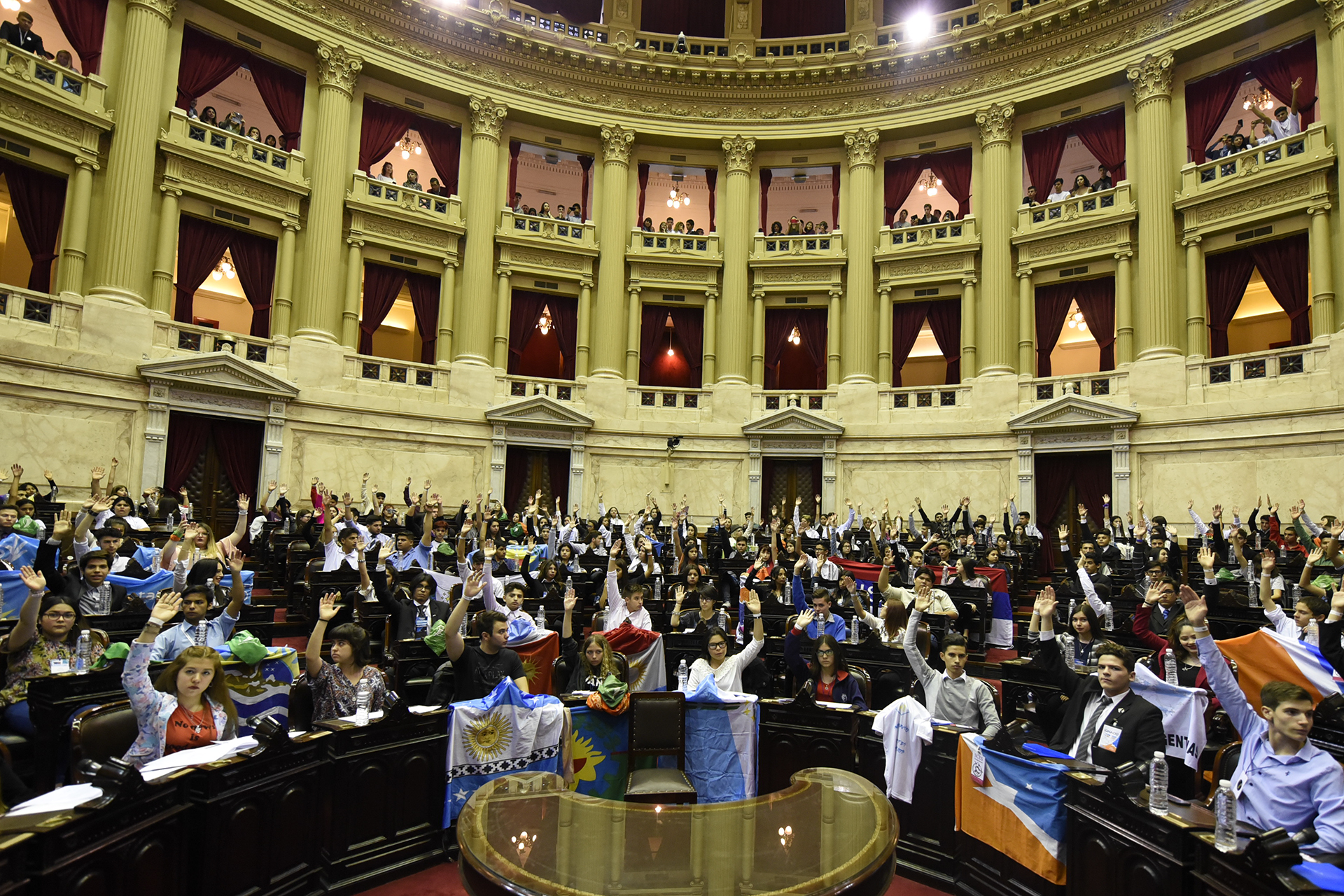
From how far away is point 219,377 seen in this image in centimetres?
1628

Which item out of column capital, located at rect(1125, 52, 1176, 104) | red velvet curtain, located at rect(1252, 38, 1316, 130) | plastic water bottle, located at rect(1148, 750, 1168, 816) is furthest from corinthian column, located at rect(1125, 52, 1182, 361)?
plastic water bottle, located at rect(1148, 750, 1168, 816)

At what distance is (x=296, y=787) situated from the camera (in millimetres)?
4977

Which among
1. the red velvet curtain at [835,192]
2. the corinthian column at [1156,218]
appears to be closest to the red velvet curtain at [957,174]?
the red velvet curtain at [835,192]

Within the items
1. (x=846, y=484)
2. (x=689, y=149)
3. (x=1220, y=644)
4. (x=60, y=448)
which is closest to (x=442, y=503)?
(x=60, y=448)

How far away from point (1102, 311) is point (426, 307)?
16874mm

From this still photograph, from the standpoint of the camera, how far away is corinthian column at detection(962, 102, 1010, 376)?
64.0ft

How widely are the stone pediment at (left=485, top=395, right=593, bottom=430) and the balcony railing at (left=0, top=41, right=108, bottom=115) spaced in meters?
10.1

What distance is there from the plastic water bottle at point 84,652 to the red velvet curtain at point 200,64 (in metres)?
16.3

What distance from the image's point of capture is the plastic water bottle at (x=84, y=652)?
552 cm

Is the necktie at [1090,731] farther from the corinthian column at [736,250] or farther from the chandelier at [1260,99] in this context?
the chandelier at [1260,99]

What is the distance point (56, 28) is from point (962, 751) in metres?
22.1

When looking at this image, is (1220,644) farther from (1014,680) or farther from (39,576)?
(39,576)

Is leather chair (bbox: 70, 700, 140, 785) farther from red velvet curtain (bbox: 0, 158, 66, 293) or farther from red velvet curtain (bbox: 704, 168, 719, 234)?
red velvet curtain (bbox: 704, 168, 719, 234)

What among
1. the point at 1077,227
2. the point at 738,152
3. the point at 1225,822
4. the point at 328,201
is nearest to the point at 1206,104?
the point at 1077,227
